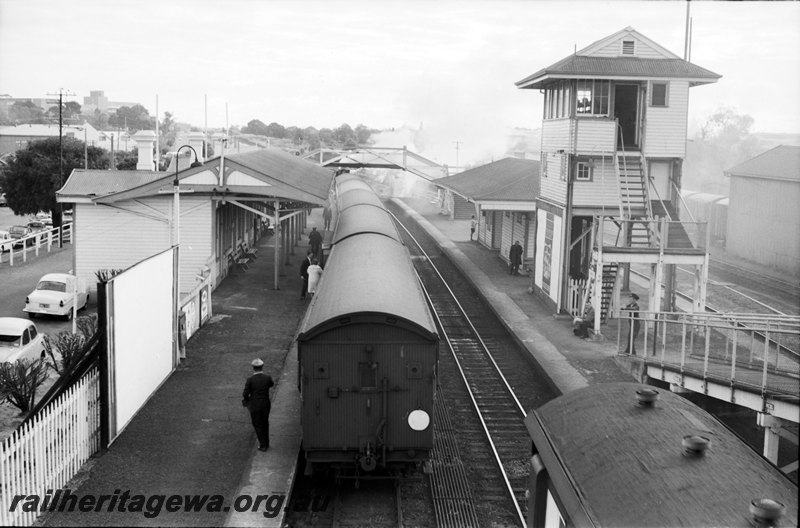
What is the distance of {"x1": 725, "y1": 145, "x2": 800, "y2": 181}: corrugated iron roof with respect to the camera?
32.8 meters

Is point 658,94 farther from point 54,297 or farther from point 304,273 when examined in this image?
point 54,297

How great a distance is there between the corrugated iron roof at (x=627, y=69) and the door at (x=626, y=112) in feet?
5.57

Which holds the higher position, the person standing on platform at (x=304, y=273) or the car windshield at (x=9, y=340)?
the person standing on platform at (x=304, y=273)

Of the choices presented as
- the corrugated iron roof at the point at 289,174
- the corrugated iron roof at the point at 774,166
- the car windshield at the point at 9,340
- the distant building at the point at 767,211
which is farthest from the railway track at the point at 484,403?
the corrugated iron roof at the point at 774,166

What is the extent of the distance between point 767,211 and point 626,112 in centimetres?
1317

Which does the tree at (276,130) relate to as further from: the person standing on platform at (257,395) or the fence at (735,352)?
the person standing on platform at (257,395)

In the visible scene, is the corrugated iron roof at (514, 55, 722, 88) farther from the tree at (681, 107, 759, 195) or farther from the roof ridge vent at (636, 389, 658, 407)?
the tree at (681, 107, 759, 195)

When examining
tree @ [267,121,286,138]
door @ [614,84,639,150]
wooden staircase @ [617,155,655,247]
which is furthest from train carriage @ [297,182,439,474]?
tree @ [267,121,286,138]

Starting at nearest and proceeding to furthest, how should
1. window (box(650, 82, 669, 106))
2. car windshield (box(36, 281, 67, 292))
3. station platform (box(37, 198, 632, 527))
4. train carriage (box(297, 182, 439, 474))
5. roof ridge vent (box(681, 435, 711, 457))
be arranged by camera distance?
roof ridge vent (box(681, 435, 711, 457)), station platform (box(37, 198, 632, 527)), train carriage (box(297, 182, 439, 474)), window (box(650, 82, 669, 106)), car windshield (box(36, 281, 67, 292))

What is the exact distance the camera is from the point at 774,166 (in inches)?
1358

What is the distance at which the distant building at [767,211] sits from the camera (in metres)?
32.1

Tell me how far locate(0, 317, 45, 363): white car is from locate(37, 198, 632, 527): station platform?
326 centimetres

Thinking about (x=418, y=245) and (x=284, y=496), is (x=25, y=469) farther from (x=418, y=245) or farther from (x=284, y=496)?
(x=418, y=245)

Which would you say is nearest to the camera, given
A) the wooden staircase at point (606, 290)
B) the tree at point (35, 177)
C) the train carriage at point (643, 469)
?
the train carriage at point (643, 469)
